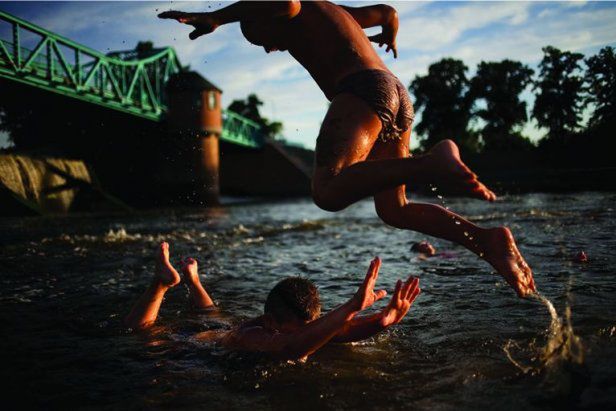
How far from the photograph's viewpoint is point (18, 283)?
5.05 meters

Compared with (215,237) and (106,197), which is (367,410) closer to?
(215,237)

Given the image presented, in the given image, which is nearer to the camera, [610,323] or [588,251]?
[610,323]

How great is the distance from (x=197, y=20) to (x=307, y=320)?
1584 mm

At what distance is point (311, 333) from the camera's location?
2.23 metres

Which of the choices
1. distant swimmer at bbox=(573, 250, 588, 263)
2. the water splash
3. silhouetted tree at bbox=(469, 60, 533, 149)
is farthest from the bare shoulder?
silhouetted tree at bbox=(469, 60, 533, 149)

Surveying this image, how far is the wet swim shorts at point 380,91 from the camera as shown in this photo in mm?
2332

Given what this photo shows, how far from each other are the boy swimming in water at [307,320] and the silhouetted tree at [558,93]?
133 ft

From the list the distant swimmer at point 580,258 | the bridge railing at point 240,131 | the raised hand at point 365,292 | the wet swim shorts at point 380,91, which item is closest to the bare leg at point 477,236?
the wet swim shorts at point 380,91

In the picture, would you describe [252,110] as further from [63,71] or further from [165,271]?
[165,271]

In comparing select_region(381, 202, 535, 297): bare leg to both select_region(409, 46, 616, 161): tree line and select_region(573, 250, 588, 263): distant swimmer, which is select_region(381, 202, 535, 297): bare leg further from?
select_region(409, 46, 616, 161): tree line

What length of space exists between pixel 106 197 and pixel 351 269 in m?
19.1

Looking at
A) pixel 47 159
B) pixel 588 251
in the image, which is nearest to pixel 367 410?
pixel 588 251


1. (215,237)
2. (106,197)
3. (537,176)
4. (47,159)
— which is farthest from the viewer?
(537,176)

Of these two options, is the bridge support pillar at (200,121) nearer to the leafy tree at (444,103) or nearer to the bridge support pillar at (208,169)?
the bridge support pillar at (208,169)
